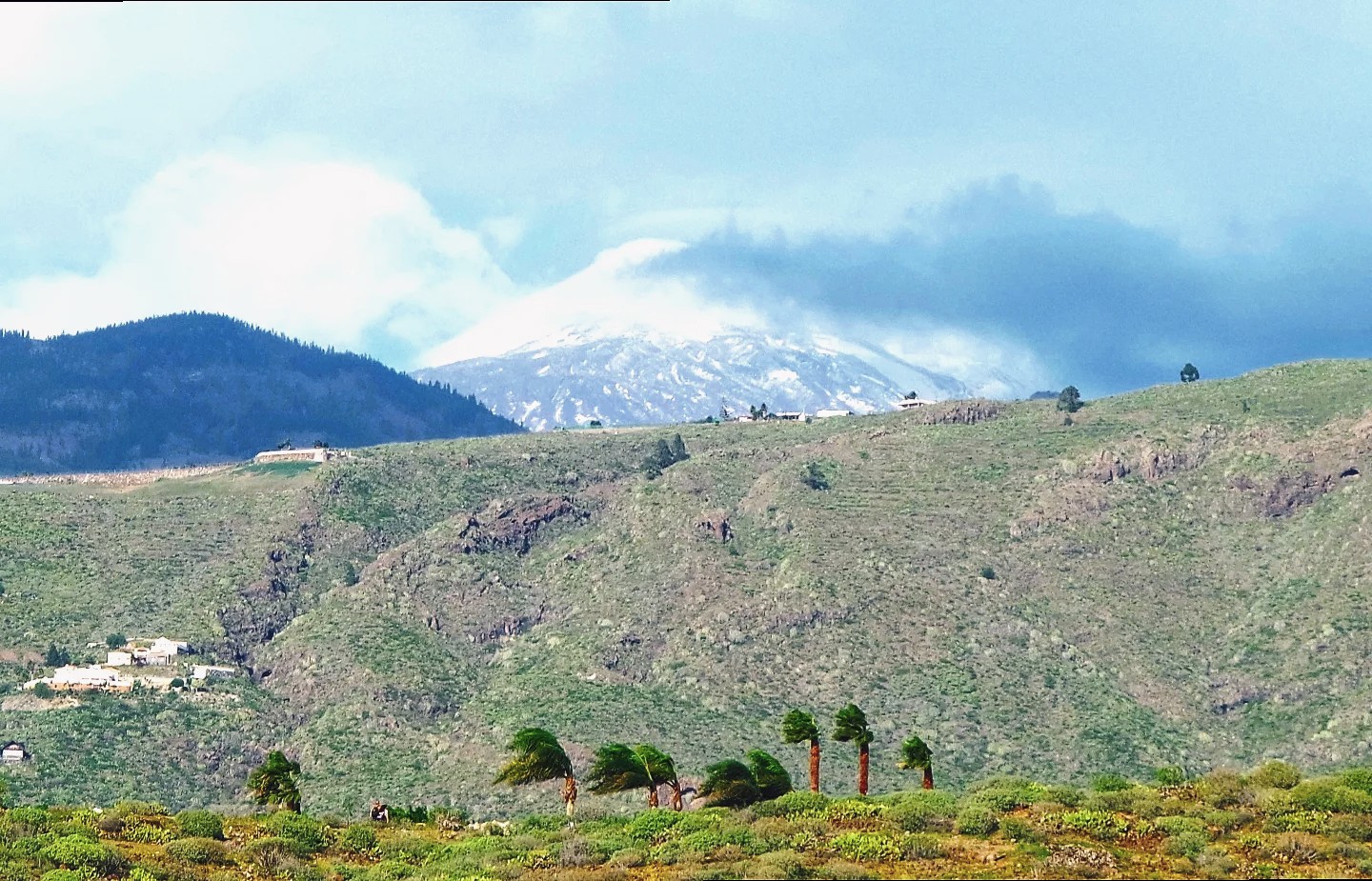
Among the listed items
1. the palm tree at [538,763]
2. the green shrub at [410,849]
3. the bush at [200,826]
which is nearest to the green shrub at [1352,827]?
the green shrub at [410,849]

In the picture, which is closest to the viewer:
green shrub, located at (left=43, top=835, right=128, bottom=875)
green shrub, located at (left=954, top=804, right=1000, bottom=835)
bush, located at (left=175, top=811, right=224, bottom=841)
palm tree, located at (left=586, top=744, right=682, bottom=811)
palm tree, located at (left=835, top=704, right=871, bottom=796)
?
green shrub, located at (left=954, top=804, right=1000, bottom=835)

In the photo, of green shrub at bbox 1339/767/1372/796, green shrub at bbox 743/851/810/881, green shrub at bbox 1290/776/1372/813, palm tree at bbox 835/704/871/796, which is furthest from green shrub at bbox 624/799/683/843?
palm tree at bbox 835/704/871/796

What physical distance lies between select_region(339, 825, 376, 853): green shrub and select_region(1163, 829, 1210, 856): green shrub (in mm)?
23815

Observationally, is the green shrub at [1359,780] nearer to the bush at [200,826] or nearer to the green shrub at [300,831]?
the green shrub at [300,831]

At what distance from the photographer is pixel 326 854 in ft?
192

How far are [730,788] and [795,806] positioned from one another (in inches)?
325

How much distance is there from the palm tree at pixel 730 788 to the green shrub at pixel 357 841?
10.9 m

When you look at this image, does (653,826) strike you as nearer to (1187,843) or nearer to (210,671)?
(1187,843)

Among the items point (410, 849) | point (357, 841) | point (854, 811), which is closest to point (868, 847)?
point (854, 811)

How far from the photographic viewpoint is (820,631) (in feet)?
540

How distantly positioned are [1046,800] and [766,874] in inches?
456

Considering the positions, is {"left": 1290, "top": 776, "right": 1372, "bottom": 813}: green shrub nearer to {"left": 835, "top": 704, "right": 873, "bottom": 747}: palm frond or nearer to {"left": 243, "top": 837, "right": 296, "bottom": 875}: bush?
{"left": 835, "top": 704, "right": 873, "bottom": 747}: palm frond

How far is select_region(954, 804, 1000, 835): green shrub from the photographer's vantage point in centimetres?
5175

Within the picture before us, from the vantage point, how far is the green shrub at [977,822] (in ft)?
170
